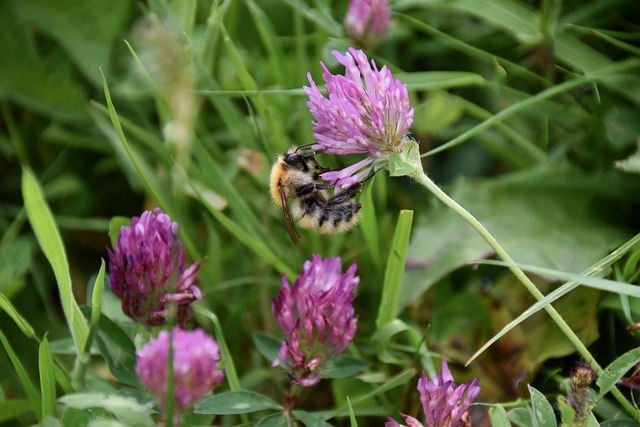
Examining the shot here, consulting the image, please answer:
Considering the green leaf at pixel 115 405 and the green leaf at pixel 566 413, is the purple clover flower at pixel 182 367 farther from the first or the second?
the green leaf at pixel 566 413

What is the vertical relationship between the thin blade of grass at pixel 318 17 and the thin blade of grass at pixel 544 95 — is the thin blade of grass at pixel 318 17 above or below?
above

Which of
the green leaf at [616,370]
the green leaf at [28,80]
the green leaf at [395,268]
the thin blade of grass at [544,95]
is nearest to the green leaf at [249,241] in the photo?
the green leaf at [395,268]

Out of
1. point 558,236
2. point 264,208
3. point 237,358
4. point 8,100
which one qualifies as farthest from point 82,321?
point 8,100

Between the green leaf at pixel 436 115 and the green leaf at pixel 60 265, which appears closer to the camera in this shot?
the green leaf at pixel 60 265

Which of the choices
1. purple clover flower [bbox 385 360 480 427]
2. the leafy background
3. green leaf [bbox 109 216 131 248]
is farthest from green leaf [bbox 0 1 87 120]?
purple clover flower [bbox 385 360 480 427]

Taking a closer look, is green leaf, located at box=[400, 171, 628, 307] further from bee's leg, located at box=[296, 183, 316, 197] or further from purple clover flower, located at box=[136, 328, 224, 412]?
purple clover flower, located at box=[136, 328, 224, 412]
